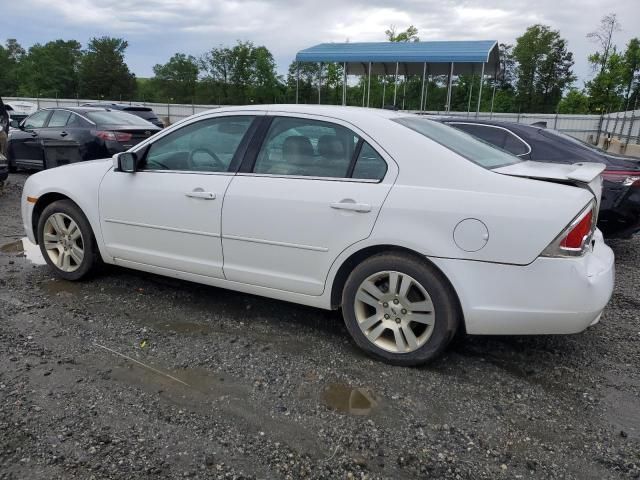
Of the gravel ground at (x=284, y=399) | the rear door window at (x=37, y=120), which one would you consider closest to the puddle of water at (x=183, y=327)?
the gravel ground at (x=284, y=399)

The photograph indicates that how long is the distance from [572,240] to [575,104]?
48.5m

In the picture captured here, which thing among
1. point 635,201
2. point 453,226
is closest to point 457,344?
point 453,226

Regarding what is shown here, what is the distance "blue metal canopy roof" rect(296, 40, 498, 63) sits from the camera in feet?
65.0

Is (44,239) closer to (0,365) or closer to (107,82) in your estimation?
(0,365)

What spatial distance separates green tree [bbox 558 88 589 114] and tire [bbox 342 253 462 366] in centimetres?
4585

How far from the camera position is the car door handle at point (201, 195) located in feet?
12.0

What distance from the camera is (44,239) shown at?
468 cm

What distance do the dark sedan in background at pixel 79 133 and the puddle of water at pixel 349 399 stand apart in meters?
7.60

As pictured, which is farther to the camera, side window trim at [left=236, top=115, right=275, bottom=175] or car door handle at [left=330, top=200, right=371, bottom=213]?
side window trim at [left=236, top=115, right=275, bottom=175]

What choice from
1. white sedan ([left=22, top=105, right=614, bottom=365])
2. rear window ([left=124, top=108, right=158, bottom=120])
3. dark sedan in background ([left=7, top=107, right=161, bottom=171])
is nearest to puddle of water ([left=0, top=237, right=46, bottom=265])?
white sedan ([left=22, top=105, right=614, bottom=365])

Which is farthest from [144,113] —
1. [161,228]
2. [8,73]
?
[8,73]

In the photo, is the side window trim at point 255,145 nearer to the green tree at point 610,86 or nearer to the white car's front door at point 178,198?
the white car's front door at point 178,198

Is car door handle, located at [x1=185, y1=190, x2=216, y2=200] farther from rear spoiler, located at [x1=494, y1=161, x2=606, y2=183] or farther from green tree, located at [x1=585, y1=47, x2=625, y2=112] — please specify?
green tree, located at [x1=585, y1=47, x2=625, y2=112]

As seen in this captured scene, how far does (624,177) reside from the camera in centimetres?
557
